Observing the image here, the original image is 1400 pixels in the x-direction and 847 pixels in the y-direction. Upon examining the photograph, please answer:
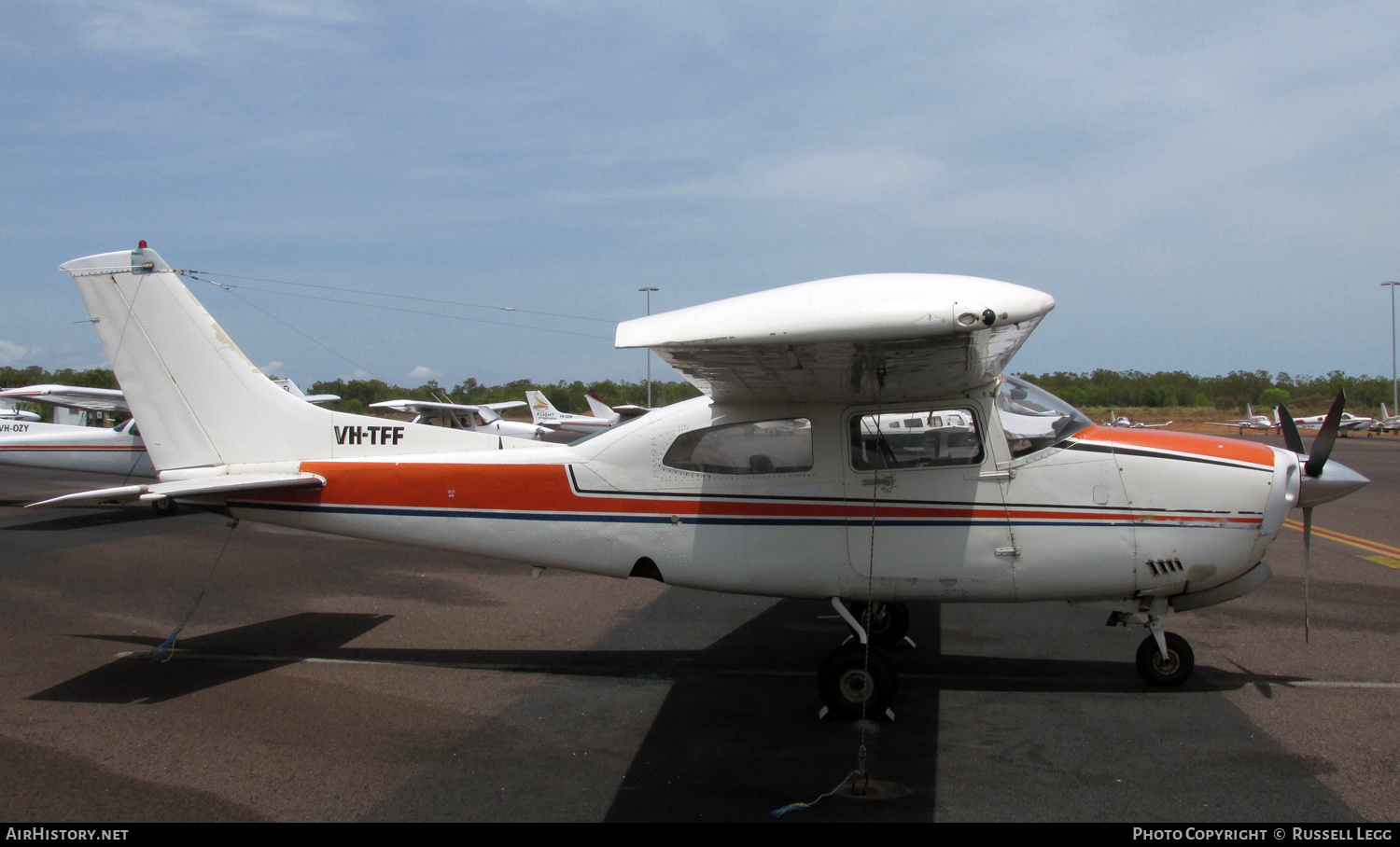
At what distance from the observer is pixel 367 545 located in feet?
36.5

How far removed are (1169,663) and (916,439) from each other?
2.24 m

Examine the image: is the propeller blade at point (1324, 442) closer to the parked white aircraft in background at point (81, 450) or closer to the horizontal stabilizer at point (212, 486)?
the horizontal stabilizer at point (212, 486)

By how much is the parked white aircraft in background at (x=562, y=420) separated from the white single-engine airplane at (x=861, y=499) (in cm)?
2716

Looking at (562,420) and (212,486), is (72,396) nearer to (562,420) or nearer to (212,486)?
(212,486)

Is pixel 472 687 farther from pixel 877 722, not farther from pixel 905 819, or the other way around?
pixel 905 819

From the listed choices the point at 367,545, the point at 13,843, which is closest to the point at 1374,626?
the point at 13,843

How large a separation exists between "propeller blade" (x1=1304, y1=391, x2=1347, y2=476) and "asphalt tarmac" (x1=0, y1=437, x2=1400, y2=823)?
4.71 feet

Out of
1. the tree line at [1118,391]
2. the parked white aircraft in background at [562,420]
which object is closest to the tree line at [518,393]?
the tree line at [1118,391]

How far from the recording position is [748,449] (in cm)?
531

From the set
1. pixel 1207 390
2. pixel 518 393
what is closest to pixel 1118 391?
pixel 1207 390

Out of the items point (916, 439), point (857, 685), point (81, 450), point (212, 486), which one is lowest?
point (857, 685)

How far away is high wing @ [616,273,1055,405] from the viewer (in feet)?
10.9

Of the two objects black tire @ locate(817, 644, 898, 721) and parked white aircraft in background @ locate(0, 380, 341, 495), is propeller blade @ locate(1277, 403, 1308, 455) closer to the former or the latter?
black tire @ locate(817, 644, 898, 721)

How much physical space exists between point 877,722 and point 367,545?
8.36 meters
